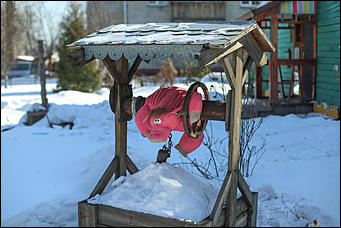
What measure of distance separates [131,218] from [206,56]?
1561 mm

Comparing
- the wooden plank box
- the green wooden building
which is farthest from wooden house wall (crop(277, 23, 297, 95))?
the wooden plank box

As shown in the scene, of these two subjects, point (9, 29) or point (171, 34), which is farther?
point (9, 29)

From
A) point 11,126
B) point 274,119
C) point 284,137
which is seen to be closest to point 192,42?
point 284,137

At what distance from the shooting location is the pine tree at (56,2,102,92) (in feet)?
50.9

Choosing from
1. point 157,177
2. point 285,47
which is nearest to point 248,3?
point 285,47

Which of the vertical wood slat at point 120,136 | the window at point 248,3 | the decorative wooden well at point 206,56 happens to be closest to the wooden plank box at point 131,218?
the decorative wooden well at point 206,56

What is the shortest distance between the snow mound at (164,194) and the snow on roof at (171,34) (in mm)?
1215

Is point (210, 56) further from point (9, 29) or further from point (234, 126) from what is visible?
point (9, 29)

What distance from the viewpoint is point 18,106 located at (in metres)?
13.2

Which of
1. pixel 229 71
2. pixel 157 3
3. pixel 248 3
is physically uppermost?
pixel 248 3

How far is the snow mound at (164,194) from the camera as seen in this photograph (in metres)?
3.67

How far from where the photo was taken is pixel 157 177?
392 centimetres

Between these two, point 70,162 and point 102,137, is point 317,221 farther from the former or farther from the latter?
point 102,137

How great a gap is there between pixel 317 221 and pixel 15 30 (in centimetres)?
1204
